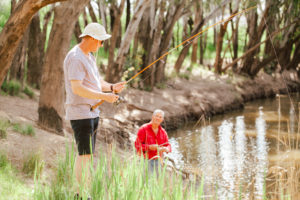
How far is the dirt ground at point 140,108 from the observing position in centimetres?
534

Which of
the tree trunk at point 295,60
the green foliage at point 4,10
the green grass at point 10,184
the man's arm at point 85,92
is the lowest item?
the green grass at point 10,184

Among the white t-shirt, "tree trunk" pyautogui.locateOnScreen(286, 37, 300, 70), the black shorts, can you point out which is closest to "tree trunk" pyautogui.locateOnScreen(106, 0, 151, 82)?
the white t-shirt

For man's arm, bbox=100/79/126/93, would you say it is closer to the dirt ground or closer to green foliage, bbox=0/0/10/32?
the dirt ground

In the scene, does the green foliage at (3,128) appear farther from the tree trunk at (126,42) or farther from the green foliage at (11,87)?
the tree trunk at (126,42)

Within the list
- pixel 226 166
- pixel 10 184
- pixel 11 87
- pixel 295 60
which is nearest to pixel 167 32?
pixel 11 87

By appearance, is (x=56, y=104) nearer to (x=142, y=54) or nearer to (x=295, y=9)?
(x=142, y=54)

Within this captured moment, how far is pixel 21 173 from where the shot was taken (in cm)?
452

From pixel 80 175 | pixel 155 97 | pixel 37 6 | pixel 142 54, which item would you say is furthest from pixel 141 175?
pixel 142 54

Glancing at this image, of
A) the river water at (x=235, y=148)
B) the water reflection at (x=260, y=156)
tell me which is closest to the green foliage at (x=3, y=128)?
the river water at (x=235, y=148)

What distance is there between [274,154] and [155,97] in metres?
4.75

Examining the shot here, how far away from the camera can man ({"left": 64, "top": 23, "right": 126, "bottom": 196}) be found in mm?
3566

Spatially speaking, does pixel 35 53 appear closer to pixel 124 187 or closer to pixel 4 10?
pixel 4 10

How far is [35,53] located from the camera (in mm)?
10492

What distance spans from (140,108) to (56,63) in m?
4.47
